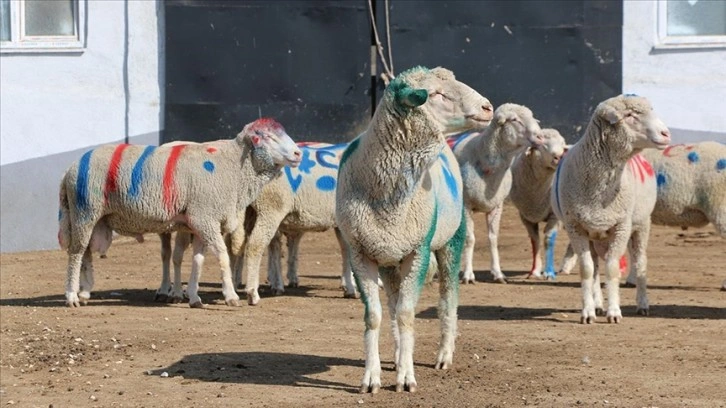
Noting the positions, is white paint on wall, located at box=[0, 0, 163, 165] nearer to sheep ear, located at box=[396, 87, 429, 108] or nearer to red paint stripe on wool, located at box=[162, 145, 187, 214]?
red paint stripe on wool, located at box=[162, 145, 187, 214]

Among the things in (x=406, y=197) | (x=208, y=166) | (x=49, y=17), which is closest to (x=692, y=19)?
(x=208, y=166)

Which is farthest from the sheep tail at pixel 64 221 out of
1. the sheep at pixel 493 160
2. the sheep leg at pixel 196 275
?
the sheep at pixel 493 160

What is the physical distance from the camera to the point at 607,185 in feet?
38.9

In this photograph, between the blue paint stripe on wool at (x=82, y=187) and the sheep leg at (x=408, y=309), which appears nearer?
the sheep leg at (x=408, y=309)

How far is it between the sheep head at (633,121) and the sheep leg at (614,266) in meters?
0.73

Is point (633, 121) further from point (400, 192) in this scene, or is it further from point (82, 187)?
point (82, 187)

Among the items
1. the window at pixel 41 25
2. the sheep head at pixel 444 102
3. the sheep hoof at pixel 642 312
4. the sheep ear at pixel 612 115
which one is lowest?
the sheep hoof at pixel 642 312

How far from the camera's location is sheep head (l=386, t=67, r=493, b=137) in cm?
911

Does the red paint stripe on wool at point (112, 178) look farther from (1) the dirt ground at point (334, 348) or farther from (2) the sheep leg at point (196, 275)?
(1) the dirt ground at point (334, 348)

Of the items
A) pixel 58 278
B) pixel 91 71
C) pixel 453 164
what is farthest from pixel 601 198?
pixel 91 71

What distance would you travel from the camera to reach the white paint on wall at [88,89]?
17609 mm

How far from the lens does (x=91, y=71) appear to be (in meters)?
17.8

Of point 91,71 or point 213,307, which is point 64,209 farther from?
point 91,71

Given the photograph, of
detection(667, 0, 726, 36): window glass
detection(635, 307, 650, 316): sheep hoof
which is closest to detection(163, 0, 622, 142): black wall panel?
detection(667, 0, 726, 36): window glass
